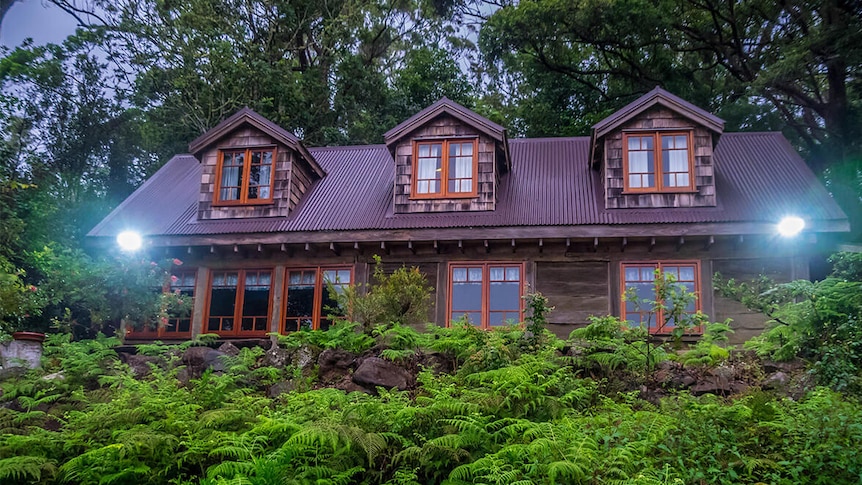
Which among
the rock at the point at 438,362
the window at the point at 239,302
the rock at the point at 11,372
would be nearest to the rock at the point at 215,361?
the rock at the point at 11,372

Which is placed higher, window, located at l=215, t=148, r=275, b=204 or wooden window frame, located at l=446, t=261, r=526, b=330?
A: window, located at l=215, t=148, r=275, b=204

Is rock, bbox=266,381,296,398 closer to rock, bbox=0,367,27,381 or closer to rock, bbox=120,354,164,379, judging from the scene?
rock, bbox=120,354,164,379

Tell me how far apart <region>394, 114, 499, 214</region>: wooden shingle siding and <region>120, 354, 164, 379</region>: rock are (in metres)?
5.79

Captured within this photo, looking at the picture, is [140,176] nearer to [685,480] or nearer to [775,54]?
[775,54]

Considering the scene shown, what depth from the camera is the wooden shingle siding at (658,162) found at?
1468 cm

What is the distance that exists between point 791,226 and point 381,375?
7.87m

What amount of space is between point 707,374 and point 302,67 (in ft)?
73.6

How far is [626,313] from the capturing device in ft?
46.2

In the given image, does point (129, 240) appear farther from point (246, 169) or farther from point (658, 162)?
point (658, 162)

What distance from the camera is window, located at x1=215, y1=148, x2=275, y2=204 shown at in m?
16.2

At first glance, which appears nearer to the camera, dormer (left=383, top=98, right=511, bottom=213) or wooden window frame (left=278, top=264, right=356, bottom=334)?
wooden window frame (left=278, top=264, right=356, bottom=334)

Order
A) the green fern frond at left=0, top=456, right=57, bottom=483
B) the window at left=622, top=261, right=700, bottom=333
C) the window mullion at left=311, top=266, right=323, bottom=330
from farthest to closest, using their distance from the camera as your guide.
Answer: the window mullion at left=311, top=266, right=323, bottom=330
the window at left=622, top=261, right=700, bottom=333
the green fern frond at left=0, top=456, right=57, bottom=483

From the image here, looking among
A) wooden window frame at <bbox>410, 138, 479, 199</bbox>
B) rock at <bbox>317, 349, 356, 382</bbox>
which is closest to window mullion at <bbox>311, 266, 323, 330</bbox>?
wooden window frame at <bbox>410, 138, 479, 199</bbox>

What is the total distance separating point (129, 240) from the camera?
48.9 ft
